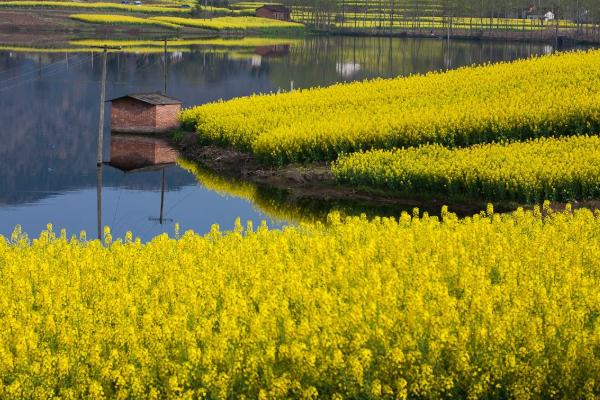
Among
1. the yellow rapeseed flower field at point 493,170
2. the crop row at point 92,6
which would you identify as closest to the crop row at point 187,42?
the crop row at point 92,6

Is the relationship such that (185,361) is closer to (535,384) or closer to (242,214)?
(535,384)

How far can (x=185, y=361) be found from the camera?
46.7 feet

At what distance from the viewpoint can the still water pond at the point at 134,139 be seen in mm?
36531

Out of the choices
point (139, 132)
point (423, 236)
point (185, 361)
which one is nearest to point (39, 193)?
point (139, 132)

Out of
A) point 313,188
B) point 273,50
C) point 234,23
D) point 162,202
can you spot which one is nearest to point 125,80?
point 273,50

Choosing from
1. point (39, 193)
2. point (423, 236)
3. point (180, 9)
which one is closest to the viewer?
point (423, 236)

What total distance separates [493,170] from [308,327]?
21511mm

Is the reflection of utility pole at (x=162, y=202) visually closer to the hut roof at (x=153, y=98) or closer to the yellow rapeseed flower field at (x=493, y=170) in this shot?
the yellow rapeseed flower field at (x=493, y=170)

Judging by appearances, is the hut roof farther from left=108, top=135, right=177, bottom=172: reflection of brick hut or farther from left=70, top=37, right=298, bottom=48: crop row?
left=70, top=37, right=298, bottom=48: crop row

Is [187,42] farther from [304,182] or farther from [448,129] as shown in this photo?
[304,182]

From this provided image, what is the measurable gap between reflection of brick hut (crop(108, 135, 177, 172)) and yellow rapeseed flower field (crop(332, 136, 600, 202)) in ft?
33.1

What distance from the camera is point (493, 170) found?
3475 cm

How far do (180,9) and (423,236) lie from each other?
183 metres

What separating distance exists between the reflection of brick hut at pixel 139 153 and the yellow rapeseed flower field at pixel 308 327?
28.4 metres
